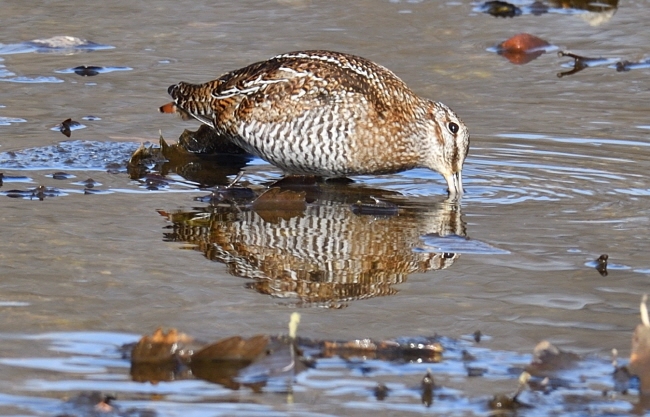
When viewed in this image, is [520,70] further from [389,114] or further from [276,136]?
[276,136]

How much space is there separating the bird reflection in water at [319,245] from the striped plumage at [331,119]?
437 mm

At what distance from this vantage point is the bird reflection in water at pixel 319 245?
571 cm

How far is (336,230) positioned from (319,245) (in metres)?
0.39

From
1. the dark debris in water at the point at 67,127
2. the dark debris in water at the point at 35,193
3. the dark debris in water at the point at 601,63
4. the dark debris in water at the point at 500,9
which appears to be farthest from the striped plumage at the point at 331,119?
the dark debris in water at the point at 500,9

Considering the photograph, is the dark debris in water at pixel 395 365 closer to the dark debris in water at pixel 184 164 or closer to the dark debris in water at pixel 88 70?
the dark debris in water at pixel 184 164

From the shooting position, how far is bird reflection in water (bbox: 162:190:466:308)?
225 inches

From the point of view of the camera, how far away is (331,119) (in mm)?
7922

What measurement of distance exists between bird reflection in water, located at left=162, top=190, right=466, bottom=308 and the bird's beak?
22cm

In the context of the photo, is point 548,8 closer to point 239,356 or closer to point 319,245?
point 319,245

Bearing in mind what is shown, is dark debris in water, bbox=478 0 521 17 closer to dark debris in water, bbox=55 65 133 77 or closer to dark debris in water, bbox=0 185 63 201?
dark debris in water, bbox=55 65 133 77

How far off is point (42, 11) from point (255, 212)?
6555 mm

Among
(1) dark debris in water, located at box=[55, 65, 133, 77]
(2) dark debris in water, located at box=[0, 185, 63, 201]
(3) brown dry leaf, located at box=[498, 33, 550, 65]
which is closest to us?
(2) dark debris in water, located at box=[0, 185, 63, 201]

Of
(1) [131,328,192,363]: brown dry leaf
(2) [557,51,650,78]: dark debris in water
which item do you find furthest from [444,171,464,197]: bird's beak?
(1) [131,328,192,363]: brown dry leaf

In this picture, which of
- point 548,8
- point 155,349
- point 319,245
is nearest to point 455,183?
point 319,245
